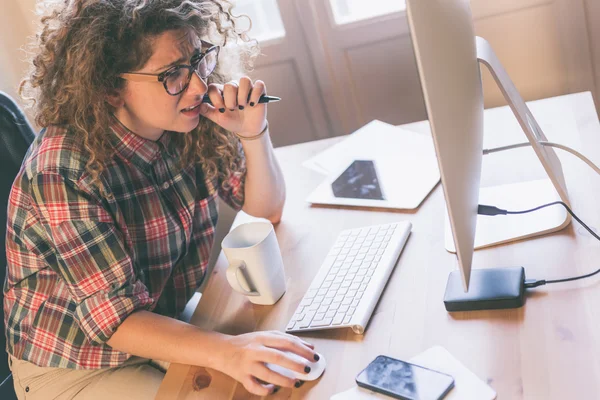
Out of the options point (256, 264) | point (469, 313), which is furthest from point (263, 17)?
point (469, 313)

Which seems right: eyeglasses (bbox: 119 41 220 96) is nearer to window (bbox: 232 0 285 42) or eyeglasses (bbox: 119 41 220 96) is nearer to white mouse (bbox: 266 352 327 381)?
white mouse (bbox: 266 352 327 381)

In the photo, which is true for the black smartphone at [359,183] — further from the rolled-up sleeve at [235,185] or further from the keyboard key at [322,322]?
the keyboard key at [322,322]

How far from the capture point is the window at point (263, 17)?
2.03m

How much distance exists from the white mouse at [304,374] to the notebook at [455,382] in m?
0.06

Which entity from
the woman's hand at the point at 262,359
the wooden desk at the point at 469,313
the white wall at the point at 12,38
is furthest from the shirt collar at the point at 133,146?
the white wall at the point at 12,38

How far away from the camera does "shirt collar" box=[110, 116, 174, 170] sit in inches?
49.0

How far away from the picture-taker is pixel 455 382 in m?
0.83

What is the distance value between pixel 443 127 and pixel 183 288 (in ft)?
2.69

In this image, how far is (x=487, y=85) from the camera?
6.49 feet

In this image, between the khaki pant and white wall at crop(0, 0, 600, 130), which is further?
white wall at crop(0, 0, 600, 130)

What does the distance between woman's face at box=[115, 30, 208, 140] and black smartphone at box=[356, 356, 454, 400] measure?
2.03 feet

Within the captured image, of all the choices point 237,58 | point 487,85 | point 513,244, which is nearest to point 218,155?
point 237,58

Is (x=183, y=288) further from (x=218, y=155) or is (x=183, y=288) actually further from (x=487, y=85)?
(x=487, y=85)

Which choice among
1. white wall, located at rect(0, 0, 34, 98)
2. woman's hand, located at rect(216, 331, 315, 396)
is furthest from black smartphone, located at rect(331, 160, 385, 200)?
white wall, located at rect(0, 0, 34, 98)
